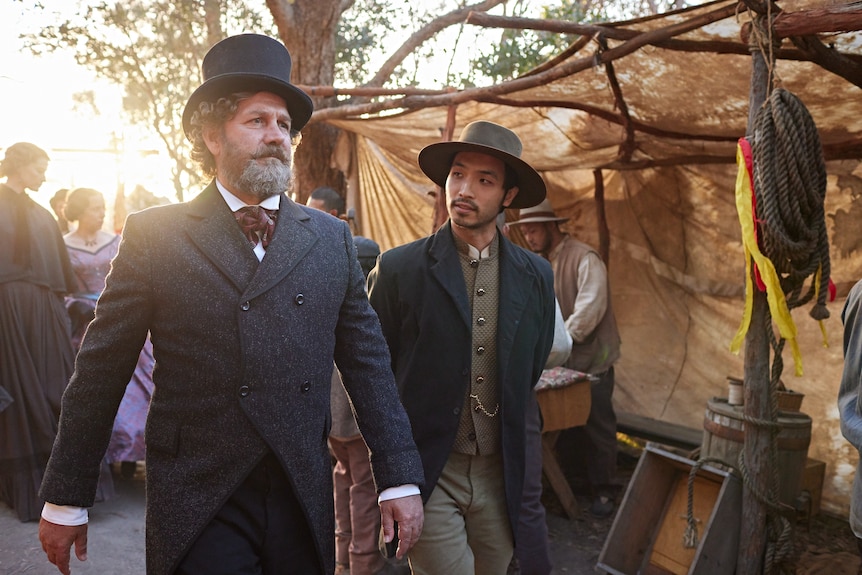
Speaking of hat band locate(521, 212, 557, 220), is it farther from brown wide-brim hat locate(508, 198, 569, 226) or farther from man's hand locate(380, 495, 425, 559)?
man's hand locate(380, 495, 425, 559)

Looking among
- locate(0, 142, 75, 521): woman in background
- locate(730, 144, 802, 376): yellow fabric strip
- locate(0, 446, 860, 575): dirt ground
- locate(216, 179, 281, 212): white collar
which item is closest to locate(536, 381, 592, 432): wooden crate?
locate(0, 446, 860, 575): dirt ground

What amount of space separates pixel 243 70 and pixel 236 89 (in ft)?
0.20

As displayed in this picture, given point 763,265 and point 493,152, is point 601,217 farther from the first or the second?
point 493,152

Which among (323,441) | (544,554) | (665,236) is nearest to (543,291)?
(544,554)

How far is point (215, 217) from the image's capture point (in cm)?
201

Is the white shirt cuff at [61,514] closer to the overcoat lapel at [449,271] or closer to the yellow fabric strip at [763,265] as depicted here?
the overcoat lapel at [449,271]

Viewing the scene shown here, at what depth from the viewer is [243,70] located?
6.84 ft

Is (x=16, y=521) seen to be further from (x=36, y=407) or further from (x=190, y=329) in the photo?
(x=190, y=329)

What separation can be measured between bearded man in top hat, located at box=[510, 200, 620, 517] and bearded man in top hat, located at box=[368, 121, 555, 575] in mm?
2481

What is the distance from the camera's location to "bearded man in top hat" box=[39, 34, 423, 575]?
6.11ft

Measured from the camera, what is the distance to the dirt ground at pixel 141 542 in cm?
412

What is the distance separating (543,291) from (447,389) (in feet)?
1.96

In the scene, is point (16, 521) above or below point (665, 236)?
below

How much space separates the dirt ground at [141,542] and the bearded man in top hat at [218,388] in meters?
2.62
